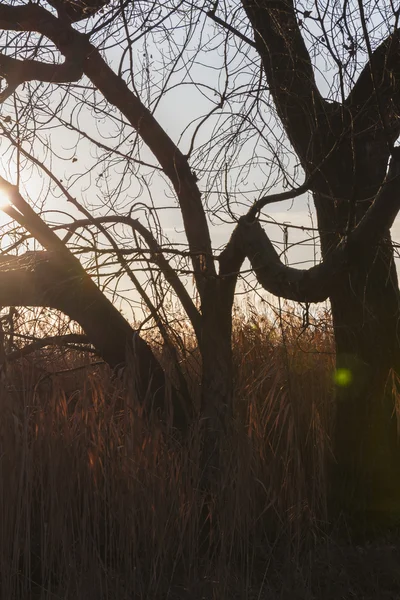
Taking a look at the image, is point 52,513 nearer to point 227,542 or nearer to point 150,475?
point 150,475

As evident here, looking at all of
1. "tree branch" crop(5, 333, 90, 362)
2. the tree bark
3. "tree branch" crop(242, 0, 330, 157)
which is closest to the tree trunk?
the tree bark

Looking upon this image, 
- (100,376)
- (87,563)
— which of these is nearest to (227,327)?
(100,376)

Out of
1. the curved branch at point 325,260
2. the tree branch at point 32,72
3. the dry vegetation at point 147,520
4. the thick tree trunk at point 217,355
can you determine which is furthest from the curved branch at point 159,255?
the tree branch at point 32,72

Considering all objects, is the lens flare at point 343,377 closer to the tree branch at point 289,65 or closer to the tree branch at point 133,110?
the tree branch at point 133,110

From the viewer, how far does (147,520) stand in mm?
2969

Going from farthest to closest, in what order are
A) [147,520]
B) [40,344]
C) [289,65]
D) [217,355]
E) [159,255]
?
[40,344]
[289,65]
[217,355]
[159,255]
[147,520]

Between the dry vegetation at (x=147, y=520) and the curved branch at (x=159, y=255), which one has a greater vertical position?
the curved branch at (x=159, y=255)

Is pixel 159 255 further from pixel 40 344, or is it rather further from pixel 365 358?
pixel 365 358

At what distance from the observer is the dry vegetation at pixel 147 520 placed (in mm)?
2834

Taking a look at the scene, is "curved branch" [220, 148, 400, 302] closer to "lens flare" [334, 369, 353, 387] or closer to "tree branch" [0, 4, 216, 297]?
"tree branch" [0, 4, 216, 297]

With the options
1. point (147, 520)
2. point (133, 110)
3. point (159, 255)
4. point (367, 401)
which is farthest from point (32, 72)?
point (367, 401)

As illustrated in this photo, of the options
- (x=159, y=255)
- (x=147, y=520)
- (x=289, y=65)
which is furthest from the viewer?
(x=289, y=65)

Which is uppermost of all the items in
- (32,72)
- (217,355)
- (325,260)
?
(32,72)

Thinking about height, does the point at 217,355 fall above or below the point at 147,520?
above
